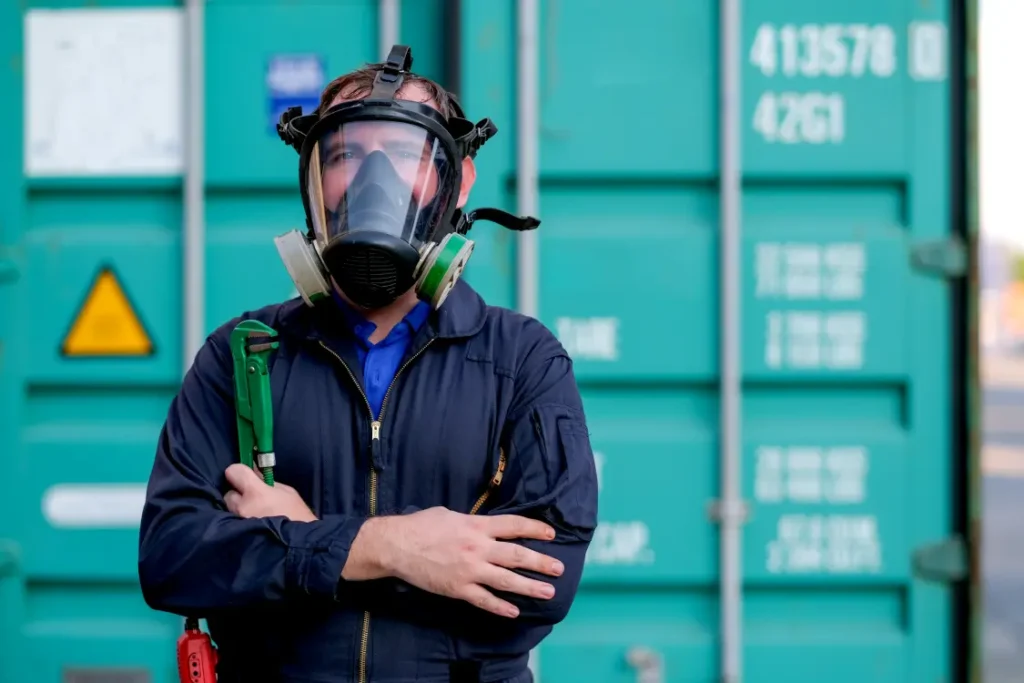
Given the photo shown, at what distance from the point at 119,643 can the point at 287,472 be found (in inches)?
65.6

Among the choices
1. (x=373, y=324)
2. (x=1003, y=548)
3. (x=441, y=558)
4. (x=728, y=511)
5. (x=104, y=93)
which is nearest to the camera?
(x=441, y=558)

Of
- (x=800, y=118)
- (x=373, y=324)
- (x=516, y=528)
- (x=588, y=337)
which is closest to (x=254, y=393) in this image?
Answer: (x=373, y=324)

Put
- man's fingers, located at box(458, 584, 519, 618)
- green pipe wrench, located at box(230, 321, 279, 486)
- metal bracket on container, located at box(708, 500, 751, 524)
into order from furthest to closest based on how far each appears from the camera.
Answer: metal bracket on container, located at box(708, 500, 751, 524)
green pipe wrench, located at box(230, 321, 279, 486)
man's fingers, located at box(458, 584, 519, 618)

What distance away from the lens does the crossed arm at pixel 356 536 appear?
153cm

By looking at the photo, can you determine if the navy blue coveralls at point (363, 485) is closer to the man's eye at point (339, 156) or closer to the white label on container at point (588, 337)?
the man's eye at point (339, 156)

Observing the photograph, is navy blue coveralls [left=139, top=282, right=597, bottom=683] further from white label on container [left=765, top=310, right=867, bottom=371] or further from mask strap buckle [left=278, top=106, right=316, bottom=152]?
white label on container [left=765, top=310, right=867, bottom=371]

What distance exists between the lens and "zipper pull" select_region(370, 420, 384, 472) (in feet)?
5.38

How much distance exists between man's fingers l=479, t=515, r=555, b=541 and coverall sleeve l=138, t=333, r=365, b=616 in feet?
0.64

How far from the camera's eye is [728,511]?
2.91 meters

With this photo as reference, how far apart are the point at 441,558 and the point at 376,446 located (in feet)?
0.70

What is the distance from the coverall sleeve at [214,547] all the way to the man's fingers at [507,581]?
202mm

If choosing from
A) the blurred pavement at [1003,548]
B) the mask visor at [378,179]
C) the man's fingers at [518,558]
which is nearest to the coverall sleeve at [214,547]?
the man's fingers at [518,558]

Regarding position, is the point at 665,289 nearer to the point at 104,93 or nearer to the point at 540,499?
the point at 540,499


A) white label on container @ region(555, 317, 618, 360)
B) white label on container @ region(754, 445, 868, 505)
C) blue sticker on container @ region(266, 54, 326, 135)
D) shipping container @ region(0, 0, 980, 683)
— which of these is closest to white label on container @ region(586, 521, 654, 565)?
shipping container @ region(0, 0, 980, 683)
